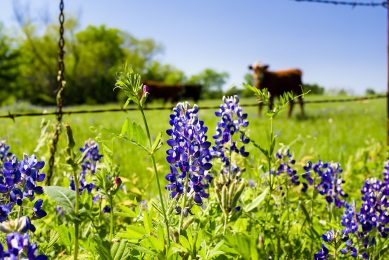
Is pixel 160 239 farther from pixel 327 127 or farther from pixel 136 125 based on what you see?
pixel 327 127

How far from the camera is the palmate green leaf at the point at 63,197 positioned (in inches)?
52.9

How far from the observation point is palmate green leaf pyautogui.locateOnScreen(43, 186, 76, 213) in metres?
1.34

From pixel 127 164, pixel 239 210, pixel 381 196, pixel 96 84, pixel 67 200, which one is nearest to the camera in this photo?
pixel 67 200

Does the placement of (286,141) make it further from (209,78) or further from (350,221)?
(209,78)

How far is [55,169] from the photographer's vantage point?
3.42 meters

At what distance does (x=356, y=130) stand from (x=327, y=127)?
2.29 ft

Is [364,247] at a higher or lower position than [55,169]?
lower

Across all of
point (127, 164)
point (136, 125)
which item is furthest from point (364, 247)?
point (127, 164)

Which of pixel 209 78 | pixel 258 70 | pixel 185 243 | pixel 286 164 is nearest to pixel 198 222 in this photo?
pixel 185 243

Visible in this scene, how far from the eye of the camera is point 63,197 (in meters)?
1.39

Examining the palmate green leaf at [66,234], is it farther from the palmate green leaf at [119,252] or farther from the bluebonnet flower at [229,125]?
the bluebonnet flower at [229,125]

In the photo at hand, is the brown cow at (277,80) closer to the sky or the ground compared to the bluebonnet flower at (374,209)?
closer to the sky

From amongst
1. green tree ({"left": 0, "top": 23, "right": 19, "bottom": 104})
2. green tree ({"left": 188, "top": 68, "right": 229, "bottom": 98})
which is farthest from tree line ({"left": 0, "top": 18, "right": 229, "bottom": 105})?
green tree ({"left": 188, "top": 68, "right": 229, "bottom": 98})

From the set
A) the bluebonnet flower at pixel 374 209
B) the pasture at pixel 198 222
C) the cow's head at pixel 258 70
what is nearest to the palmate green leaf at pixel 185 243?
the pasture at pixel 198 222
